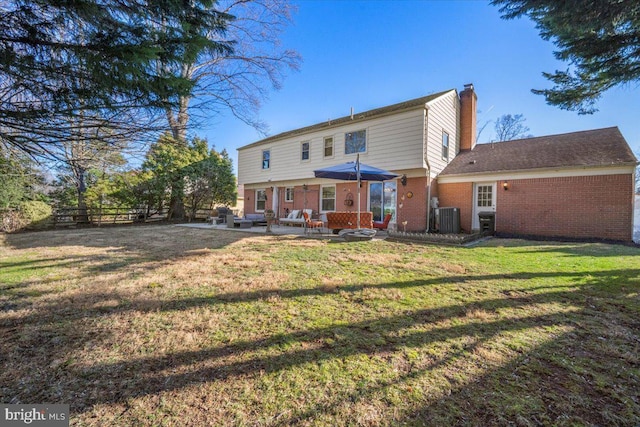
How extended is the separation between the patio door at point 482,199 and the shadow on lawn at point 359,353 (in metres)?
8.67

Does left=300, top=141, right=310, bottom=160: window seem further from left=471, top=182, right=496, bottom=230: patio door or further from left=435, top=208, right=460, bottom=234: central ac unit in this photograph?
left=471, top=182, right=496, bottom=230: patio door

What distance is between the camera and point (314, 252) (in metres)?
6.55

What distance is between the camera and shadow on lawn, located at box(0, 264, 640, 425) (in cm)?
175

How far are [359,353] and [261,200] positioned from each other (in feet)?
56.4

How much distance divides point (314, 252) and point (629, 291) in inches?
210

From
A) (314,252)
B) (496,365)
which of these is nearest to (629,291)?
(496,365)

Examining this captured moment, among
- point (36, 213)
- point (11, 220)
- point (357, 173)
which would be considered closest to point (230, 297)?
point (357, 173)

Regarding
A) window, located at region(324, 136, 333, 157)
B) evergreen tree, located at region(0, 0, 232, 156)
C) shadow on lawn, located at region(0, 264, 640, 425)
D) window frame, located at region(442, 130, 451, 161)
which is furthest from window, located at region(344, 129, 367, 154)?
shadow on lawn, located at region(0, 264, 640, 425)

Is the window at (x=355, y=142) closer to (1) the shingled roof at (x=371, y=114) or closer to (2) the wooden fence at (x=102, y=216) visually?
(1) the shingled roof at (x=371, y=114)

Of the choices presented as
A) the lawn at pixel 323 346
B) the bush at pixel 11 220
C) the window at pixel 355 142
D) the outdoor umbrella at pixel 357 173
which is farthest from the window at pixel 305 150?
the bush at pixel 11 220

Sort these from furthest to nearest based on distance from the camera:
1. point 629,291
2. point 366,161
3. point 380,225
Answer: point 366,161 → point 380,225 → point 629,291

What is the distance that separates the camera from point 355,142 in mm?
13398

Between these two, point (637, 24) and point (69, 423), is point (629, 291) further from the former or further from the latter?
point (69, 423)

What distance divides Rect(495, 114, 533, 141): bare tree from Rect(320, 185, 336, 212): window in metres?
21.3
